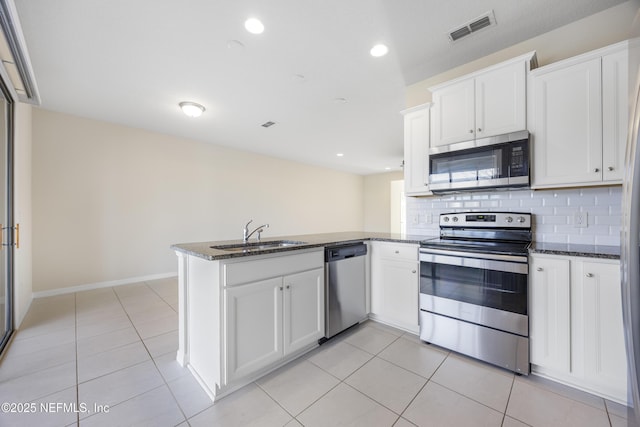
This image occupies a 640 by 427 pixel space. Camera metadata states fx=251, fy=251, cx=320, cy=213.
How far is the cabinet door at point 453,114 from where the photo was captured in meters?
2.31

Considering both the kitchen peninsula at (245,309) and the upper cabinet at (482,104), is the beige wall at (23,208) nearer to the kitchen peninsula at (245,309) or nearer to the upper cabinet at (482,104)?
the kitchen peninsula at (245,309)

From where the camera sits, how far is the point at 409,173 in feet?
8.93

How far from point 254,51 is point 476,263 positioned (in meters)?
2.62

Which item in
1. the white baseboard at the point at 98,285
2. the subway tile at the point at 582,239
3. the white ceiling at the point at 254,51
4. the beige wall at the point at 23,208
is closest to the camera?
the white ceiling at the point at 254,51

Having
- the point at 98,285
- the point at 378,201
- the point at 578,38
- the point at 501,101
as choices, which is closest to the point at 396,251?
the point at 501,101

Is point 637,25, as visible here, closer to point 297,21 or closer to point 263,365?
point 297,21

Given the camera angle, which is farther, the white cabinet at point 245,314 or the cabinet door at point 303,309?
the cabinet door at point 303,309

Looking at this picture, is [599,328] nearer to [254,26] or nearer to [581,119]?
[581,119]

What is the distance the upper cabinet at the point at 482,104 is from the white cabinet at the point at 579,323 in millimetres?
1166

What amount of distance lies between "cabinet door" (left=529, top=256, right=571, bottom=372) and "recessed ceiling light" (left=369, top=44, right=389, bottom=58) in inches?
82.0

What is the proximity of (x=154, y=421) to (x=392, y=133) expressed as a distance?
4.68 m

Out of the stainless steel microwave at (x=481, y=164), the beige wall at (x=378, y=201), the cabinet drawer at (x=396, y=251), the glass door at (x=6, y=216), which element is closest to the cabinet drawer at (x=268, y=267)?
the cabinet drawer at (x=396, y=251)

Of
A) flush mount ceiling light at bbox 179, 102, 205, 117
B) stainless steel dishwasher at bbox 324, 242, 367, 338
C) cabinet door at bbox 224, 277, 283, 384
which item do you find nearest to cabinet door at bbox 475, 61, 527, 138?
stainless steel dishwasher at bbox 324, 242, 367, 338

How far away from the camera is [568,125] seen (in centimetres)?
190
